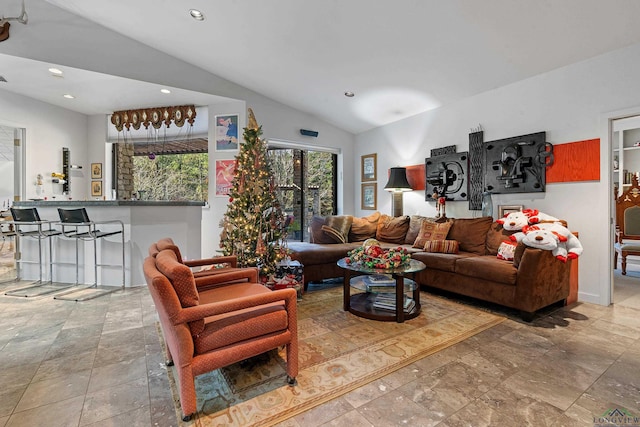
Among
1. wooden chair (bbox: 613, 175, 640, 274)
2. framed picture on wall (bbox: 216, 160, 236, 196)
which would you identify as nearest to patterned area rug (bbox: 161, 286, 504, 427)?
framed picture on wall (bbox: 216, 160, 236, 196)

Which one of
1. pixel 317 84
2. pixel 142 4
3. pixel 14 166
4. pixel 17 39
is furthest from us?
pixel 14 166

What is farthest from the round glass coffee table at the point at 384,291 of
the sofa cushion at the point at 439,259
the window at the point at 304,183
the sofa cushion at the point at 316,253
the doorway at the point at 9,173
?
the doorway at the point at 9,173

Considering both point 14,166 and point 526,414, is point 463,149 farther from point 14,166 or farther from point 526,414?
point 14,166

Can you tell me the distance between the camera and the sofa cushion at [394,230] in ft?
15.2

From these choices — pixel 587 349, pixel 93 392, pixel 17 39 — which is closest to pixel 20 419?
pixel 93 392

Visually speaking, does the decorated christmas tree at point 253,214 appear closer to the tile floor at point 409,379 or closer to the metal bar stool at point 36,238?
the tile floor at point 409,379

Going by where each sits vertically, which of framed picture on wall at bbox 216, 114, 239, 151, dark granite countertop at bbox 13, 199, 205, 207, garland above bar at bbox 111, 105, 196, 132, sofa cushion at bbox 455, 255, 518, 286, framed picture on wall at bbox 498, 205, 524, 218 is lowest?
sofa cushion at bbox 455, 255, 518, 286

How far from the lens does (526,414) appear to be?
4.99ft

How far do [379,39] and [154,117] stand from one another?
4236 millimetres

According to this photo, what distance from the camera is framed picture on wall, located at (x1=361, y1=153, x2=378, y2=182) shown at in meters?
5.87

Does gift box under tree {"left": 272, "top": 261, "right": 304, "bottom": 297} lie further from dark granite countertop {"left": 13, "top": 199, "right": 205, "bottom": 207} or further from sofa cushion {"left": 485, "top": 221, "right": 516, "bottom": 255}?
sofa cushion {"left": 485, "top": 221, "right": 516, "bottom": 255}

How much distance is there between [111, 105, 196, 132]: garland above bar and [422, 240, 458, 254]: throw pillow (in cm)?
441

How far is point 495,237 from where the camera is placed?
3535 millimetres

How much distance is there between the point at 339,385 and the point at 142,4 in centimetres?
428
